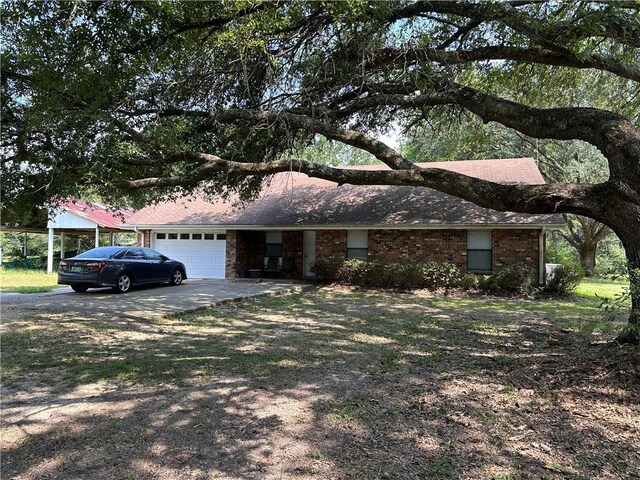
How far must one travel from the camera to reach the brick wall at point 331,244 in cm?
1811

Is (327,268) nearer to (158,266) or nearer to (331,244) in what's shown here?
(331,244)

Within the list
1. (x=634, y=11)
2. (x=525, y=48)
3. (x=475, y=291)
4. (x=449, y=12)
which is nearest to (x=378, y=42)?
(x=449, y=12)

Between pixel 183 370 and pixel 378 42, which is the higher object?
pixel 378 42

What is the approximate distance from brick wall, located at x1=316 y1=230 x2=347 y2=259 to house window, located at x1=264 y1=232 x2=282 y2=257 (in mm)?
2108

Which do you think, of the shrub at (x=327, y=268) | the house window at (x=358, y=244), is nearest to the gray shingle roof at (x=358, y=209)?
the house window at (x=358, y=244)

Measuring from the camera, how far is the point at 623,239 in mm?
6020

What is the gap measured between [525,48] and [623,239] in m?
4.13

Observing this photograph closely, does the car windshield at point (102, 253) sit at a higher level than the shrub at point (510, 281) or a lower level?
higher

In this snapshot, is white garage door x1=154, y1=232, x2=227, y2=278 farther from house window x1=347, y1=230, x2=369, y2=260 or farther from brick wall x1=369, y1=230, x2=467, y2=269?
brick wall x1=369, y1=230, x2=467, y2=269

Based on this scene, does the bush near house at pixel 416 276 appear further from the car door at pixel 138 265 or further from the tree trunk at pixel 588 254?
the tree trunk at pixel 588 254

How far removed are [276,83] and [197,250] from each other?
1231 cm

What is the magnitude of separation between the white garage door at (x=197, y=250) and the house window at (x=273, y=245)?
183cm

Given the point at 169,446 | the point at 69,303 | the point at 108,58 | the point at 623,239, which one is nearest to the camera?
the point at 169,446

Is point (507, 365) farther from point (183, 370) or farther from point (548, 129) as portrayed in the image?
point (183, 370)
